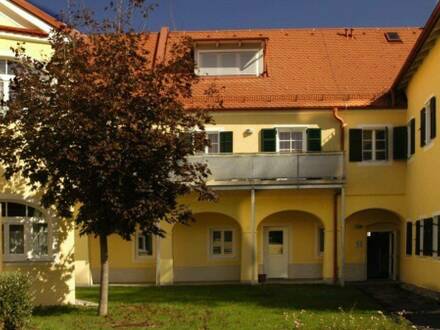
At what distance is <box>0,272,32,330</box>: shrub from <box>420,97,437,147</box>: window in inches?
479

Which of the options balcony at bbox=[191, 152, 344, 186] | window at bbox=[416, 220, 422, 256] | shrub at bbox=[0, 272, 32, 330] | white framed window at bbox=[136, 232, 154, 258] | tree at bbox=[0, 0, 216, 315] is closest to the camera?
shrub at bbox=[0, 272, 32, 330]

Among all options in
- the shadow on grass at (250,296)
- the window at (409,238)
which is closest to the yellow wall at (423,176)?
the window at (409,238)

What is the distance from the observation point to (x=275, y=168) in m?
23.1

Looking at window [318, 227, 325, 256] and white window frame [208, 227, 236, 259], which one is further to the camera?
white window frame [208, 227, 236, 259]

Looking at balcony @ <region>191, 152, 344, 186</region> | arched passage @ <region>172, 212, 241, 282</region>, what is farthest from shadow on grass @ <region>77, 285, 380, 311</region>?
balcony @ <region>191, 152, 344, 186</region>

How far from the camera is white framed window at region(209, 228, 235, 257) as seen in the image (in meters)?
25.4

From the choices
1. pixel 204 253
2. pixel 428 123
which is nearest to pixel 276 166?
pixel 204 253

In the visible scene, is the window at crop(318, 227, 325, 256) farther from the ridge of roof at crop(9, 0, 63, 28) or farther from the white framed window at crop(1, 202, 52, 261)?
the ridge of roof at crop(9, 0, 63, 28)

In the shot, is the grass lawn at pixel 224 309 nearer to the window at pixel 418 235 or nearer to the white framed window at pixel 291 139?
the window at pixel 418 235

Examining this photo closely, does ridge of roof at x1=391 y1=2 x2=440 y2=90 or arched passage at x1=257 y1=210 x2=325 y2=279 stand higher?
ridge of roof at x1=391 y1=2 x2=440 y2=90

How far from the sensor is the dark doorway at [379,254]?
25.3 meters

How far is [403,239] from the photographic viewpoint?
77.6 ft

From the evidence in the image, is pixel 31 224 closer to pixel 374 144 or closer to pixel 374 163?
pixel 374 163

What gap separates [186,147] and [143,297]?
284 inches
